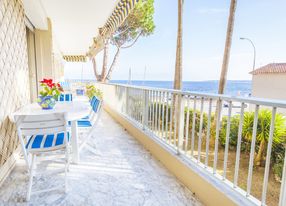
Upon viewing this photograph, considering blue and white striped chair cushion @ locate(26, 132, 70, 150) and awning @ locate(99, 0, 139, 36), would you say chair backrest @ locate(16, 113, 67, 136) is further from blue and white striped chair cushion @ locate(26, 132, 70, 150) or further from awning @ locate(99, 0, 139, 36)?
awning @ locate(99, 0, 139, 36)

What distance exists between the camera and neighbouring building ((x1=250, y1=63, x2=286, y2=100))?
1269cm

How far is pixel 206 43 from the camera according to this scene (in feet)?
104

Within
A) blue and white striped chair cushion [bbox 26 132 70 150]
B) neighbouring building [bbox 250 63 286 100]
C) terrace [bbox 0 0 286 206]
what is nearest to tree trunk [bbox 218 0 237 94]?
terrace [bbox 0 0 286 206]

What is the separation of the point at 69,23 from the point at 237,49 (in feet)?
103

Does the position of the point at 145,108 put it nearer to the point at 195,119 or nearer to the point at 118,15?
the point at 195,119

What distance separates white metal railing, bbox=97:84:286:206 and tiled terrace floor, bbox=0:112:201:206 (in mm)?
385

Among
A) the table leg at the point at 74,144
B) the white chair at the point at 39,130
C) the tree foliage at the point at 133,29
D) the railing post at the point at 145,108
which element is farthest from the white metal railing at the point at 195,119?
the tree foliage at the point at 133,29

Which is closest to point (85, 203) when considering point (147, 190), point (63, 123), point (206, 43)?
point (147, 190)

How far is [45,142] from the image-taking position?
6.47ft

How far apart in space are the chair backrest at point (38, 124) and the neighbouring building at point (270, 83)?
46.7 ft

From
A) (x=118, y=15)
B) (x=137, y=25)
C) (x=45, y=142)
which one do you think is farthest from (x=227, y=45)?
(x=137, y=25)

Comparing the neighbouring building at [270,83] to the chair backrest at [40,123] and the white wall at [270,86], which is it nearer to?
the white wall at [270,86]

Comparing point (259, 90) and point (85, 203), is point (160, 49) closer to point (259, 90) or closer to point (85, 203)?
point (259, 90)

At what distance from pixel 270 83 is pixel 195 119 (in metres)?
14.0
